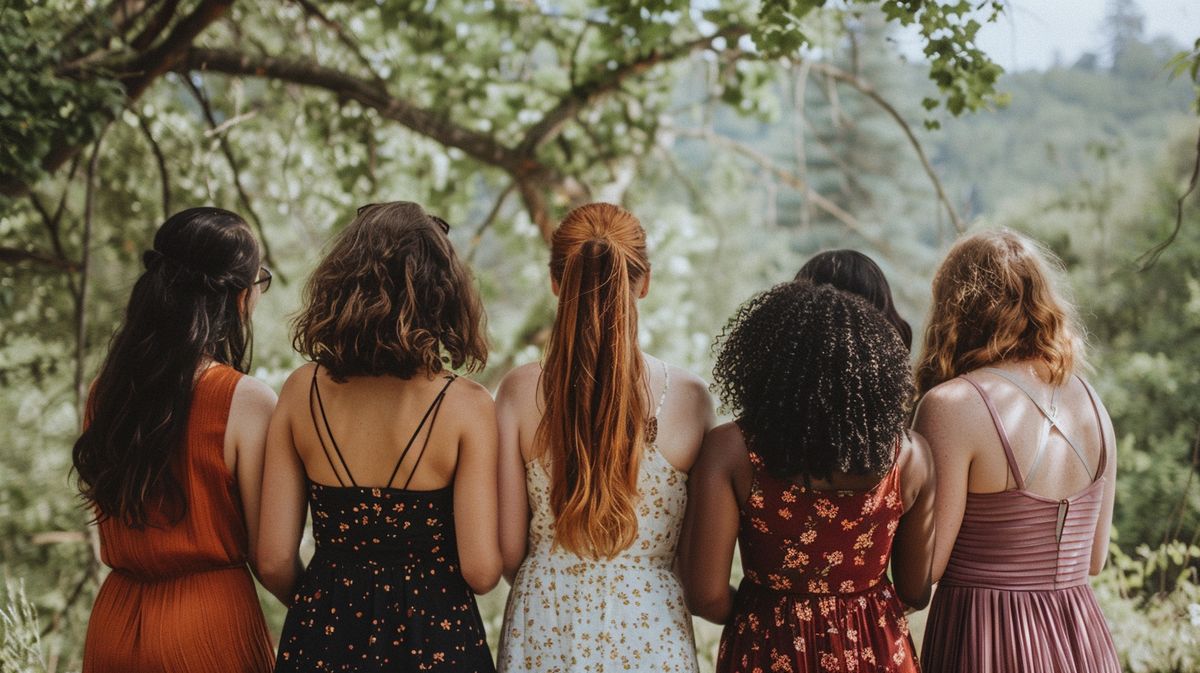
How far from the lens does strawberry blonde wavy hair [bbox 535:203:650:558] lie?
1964mm

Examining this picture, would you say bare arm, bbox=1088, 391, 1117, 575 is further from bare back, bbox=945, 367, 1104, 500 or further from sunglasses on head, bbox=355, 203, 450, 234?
sunglasses on head, bbox=355, 203, 450, 234

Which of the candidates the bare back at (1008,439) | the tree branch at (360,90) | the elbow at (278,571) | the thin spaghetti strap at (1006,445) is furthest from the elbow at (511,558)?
the tree branch at (360,90)

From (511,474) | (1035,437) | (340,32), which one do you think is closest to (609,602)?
(511,474)

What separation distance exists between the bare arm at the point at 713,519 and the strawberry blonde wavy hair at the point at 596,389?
13 centimetres

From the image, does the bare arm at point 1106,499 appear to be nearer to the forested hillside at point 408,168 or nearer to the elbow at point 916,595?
the forested hillside at point 408,168

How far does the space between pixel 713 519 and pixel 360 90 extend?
3278mm

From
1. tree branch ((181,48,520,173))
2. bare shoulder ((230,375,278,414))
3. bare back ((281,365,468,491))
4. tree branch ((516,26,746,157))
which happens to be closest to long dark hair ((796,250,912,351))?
bare back ((281,365,468,491))

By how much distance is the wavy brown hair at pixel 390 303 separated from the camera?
1.89 metres

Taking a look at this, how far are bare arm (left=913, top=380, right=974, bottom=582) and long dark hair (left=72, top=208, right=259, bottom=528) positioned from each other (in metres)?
1.56

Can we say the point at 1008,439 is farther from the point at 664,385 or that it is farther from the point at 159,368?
the point at 159,368

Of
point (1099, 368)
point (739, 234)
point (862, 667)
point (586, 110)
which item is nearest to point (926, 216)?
point (739, 234)

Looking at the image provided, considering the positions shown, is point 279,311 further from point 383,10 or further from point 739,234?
point 739,234

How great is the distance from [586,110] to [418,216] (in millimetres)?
2914

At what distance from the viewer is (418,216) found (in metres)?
2.01
